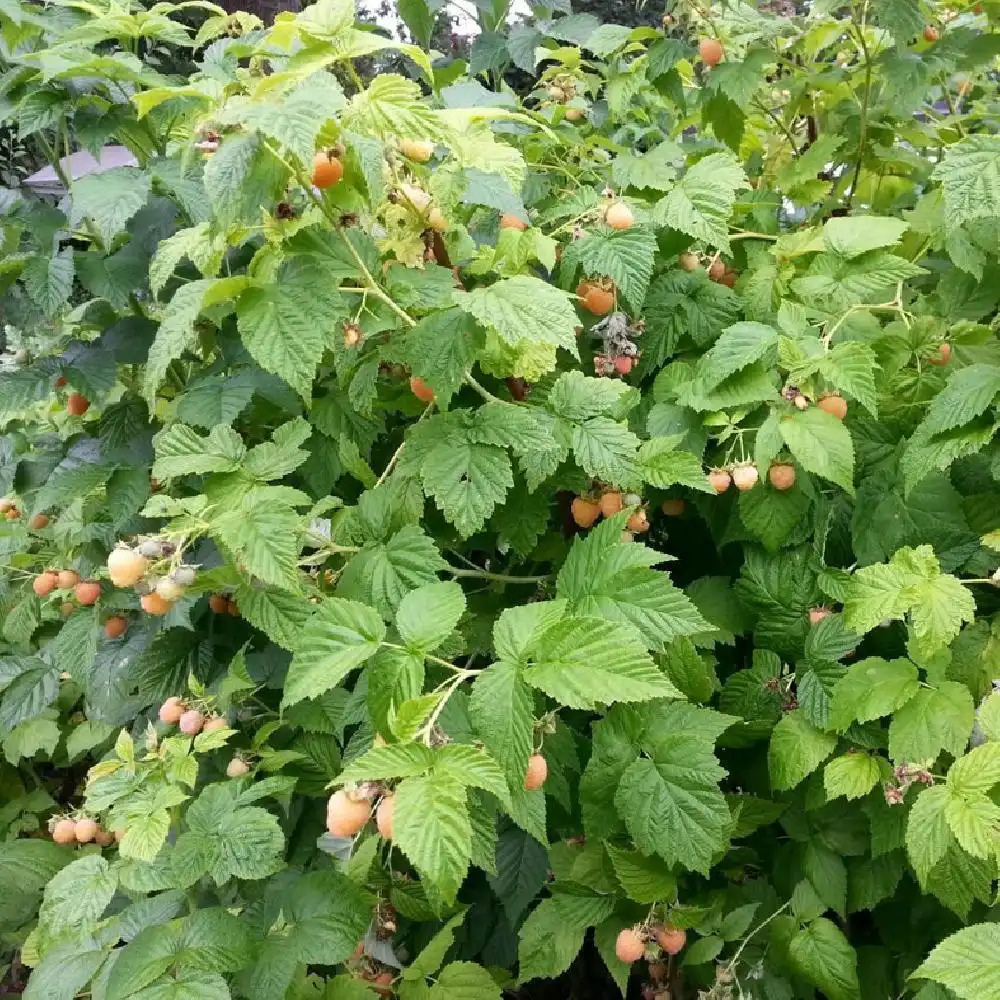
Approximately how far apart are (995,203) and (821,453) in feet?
1.67

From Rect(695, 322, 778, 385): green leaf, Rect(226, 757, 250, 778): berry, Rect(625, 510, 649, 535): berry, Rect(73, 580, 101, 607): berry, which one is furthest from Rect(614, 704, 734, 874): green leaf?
Rect(73, 580, 101, 607): berry

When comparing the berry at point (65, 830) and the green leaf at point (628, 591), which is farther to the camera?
the berry at point (65, 830)

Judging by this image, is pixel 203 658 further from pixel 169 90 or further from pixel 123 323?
pixel 169 90

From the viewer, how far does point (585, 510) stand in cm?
137

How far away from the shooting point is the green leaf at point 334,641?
0.98 meters

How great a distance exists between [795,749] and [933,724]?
0.22 metres

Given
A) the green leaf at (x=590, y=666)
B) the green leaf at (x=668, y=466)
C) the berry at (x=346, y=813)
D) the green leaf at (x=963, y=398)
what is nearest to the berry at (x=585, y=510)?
the green leaf at (x=668, y=466)

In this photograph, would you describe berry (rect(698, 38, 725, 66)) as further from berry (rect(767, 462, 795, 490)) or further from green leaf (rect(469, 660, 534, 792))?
green leaf (rect(469, 660, 534, 792))

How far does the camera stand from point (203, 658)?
166 cm

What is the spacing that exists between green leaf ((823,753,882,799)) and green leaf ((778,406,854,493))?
1.41 ft

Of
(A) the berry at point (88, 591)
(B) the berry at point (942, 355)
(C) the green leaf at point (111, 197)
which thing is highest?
(C) the green leaf at point (111, 197)

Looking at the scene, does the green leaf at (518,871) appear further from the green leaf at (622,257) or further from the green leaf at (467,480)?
the green leaf at (622,257)

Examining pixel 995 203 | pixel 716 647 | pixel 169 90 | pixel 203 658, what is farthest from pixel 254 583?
pixel 995 203

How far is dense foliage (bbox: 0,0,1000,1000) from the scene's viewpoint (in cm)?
105
